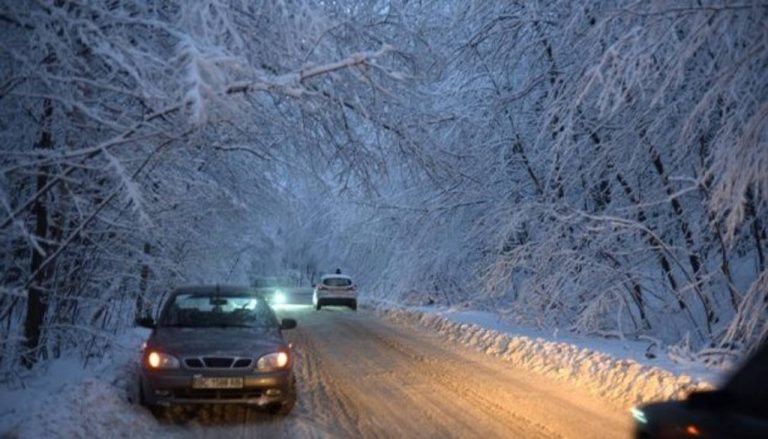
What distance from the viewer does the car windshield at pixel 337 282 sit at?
3128 cm

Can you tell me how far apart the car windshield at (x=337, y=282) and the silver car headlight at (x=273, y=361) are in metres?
23.4

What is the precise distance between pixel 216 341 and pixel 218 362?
0.42m

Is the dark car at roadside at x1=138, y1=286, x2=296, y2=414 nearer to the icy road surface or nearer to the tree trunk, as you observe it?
the icy road surface

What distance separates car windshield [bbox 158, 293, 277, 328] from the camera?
8805 mm

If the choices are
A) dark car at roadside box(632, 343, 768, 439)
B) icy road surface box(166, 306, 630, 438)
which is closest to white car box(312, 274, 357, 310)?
icy road surface box(166, 306, 630, 438)

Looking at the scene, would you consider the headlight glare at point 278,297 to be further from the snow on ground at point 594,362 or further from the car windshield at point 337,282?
the snow on ground at point 594,362

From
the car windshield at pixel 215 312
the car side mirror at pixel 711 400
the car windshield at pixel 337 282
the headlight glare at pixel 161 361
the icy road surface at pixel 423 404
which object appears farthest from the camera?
the car windshield at pixel 337 282

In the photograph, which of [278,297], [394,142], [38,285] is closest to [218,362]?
[38,285]

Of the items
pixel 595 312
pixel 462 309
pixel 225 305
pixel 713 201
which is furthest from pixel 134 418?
pixel 462 309

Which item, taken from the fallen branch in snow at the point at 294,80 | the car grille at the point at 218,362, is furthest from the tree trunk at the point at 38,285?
the fallen branch in snow at the point at 294,80

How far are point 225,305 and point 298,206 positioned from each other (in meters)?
4.81

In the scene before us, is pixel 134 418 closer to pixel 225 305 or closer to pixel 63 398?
pixel 63 398

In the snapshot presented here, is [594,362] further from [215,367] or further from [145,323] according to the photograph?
[145,323]

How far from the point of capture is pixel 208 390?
7445 mm
